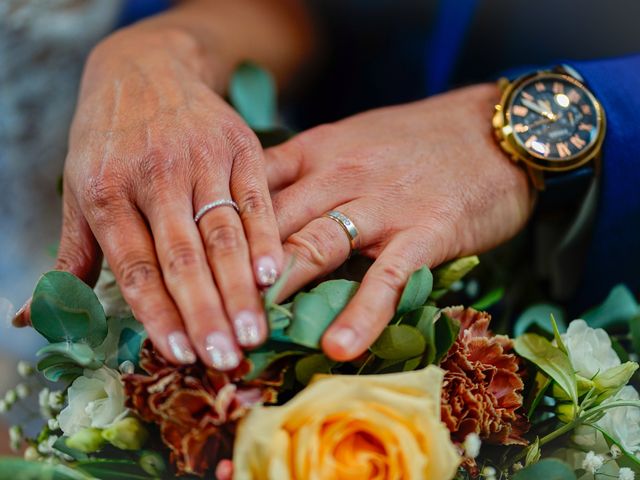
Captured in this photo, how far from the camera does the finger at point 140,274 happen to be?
0.49 metres

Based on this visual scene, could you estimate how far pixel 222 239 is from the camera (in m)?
0.55

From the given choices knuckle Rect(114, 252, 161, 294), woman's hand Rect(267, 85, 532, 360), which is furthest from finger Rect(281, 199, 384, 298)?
knuckle Rect(114, 252, 161, 294)

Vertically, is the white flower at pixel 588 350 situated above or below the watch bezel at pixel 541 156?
→ below

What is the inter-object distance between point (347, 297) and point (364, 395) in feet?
0.45

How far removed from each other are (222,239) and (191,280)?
0.16 ft

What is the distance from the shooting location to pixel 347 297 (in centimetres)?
55

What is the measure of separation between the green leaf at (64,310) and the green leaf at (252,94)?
17.2 inches

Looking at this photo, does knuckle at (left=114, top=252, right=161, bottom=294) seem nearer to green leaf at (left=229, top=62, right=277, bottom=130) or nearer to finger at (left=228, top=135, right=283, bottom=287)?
finger at (left=228, top=135, right=283, bottom=287)

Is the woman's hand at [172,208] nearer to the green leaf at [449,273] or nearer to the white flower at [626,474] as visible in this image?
the green leaf at [449,273]

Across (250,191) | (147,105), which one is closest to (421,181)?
(250,191)

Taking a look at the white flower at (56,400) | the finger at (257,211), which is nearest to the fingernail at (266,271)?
the finger at (257,211)

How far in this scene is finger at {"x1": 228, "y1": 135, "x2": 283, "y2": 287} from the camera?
54cm

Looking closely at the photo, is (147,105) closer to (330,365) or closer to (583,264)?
(330,365)

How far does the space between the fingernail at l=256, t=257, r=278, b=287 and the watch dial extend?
1.17 feet
